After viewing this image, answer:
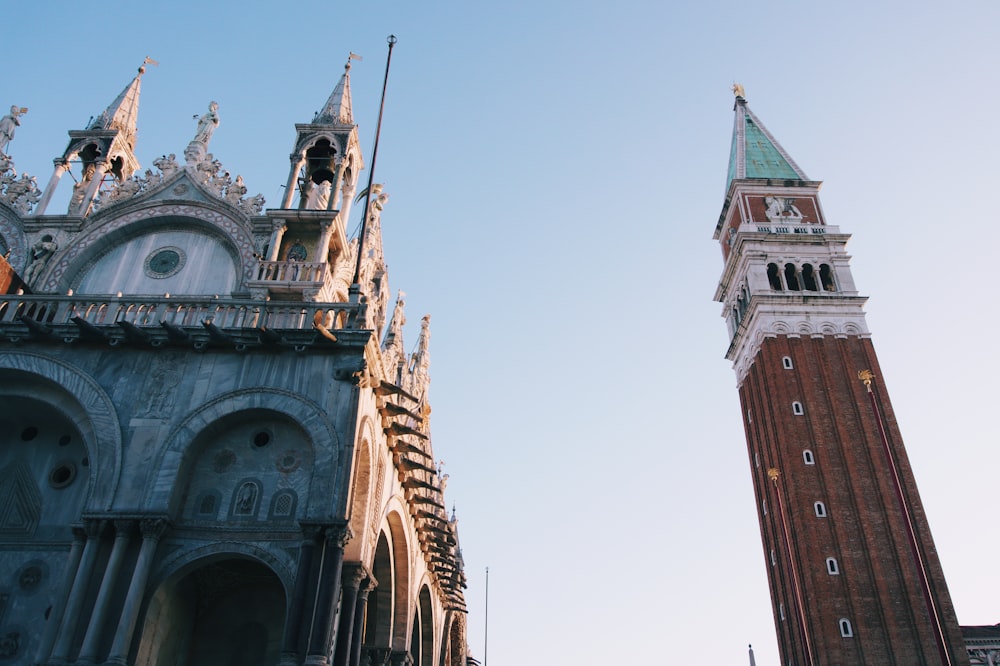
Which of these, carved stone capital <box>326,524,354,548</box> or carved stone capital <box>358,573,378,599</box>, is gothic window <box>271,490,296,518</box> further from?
carved stone capital <box>358,573,378,599</box>

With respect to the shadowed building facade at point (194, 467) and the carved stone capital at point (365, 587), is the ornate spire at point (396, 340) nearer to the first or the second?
the shadowed building facade at point (194, 467)

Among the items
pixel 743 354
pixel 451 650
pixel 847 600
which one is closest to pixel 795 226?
pixel 743 354

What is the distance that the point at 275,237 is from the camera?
887 inches

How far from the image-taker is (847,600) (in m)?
43.2

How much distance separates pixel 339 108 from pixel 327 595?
17.0 meters

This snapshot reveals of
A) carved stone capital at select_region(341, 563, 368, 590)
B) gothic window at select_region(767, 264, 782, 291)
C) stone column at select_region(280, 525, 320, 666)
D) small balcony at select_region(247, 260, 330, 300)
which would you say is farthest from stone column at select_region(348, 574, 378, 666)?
gothic window at select_region(767, 264, 782, 291)

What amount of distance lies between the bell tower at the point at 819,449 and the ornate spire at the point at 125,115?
35362mm

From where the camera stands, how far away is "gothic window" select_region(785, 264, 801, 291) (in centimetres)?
5716

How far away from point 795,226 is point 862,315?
921cm

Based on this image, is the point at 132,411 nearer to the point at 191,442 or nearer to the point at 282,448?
the point at 191,442

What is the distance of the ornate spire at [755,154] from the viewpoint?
6512 centimetres

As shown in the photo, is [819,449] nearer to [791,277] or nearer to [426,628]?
[791,277]

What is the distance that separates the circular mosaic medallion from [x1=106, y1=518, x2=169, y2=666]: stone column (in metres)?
9.70

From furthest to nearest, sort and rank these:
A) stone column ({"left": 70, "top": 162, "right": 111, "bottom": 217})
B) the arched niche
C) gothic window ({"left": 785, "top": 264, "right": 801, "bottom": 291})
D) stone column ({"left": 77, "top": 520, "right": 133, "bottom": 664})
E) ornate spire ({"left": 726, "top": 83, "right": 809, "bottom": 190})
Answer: ornate spire ({"left": 726, "top": 83, "right": 809, "bottom": 190})
gothic window ({"left": 785, "top": 264, "right": 801, "bottom": 291})
stone column ({"left": 70, "top": 162, "right": 111, "bottom": 217})
the arched niche
stone column ({"left": 77, "top": 520, "right": 133, "bottom": 664})
